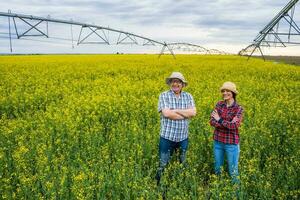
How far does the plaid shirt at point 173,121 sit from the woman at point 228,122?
429 millimetres

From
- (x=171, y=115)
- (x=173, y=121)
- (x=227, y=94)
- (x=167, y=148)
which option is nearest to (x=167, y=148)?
(x=167, y=148)

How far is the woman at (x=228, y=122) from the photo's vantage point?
5961mm

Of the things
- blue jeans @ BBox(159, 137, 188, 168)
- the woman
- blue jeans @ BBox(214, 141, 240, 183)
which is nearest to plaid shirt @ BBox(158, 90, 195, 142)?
blue jeans @ BBox(159, 137, 188, 168)

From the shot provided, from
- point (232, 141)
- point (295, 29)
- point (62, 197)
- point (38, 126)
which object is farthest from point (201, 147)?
point (295, 29)

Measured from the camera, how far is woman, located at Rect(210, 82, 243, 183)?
5.96 m

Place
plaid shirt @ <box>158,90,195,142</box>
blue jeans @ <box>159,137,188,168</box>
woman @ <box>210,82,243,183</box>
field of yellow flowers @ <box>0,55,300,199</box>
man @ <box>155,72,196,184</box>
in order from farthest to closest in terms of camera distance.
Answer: blue jeans @ <box>159,137,188,168</box> < plaid shirt @ <box>158,90,195,142</box> < man @ <box>155,72,196,184</box> < woman @ <box>210,82,243,183</box> < field of yellow flowers @ <box>0,55,300,199</box>

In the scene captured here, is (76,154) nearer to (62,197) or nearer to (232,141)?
(62,197)

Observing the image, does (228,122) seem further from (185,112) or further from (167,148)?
(167,148)

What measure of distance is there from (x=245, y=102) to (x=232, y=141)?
5742 millimetres

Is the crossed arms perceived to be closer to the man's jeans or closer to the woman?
the woman

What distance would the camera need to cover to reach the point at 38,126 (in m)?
9.63

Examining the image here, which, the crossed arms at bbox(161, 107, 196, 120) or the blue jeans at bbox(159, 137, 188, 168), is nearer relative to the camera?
the crossed arms at bbox(161, 107, 196, 120)

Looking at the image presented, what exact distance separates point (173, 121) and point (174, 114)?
0.21 metres

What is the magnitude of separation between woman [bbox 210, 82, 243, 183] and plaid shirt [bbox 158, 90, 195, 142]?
0.43m
